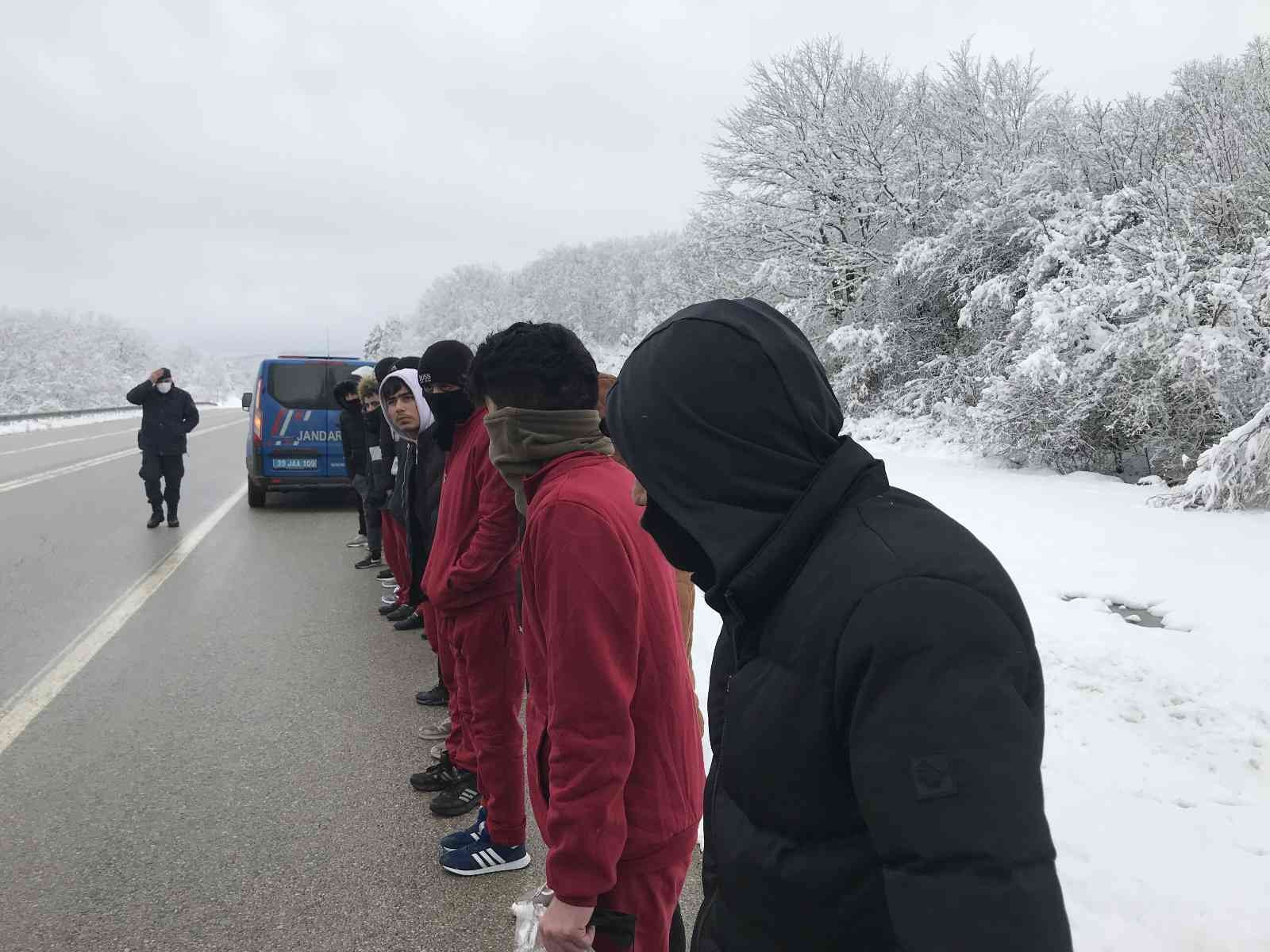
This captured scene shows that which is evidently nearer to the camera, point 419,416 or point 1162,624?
point 419,416

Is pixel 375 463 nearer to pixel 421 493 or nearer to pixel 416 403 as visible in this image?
pixel 416 403

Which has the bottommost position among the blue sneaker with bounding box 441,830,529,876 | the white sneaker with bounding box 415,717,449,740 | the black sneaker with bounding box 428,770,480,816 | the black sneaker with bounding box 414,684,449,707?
the black sneaker with bounding box 414,684,449,707

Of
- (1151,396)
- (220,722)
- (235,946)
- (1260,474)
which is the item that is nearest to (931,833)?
(235,946)

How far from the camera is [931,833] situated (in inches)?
33.7

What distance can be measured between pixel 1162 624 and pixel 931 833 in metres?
5.56

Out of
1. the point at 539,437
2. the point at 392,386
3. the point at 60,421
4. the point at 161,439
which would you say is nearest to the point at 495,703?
the point at 539,437

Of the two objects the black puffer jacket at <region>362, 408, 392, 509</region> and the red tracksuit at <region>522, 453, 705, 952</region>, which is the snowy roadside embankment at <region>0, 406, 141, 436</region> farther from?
the red tracksuit at <region>522, 453, 705, 952</region>

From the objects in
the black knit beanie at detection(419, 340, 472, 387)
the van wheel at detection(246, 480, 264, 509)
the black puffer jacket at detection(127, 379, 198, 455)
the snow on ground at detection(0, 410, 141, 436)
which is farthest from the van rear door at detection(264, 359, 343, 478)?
the snow on ground at detection(0, 410, 141, 436)

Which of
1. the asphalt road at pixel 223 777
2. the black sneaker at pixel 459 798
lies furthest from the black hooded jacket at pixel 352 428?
the black sneaker at pixel 459 798

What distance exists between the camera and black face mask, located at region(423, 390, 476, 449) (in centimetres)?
345

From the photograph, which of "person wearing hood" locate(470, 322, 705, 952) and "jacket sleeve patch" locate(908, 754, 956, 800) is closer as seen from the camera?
"jacket sleeve patch" locate(908, 754, 956, 800)

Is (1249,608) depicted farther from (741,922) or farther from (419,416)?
(741,922)

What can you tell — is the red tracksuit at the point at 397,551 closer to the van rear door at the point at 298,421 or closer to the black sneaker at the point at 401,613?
the black sneaker at the point at 401,613

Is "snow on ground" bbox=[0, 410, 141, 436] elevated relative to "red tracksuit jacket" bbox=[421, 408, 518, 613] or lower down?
lower down
